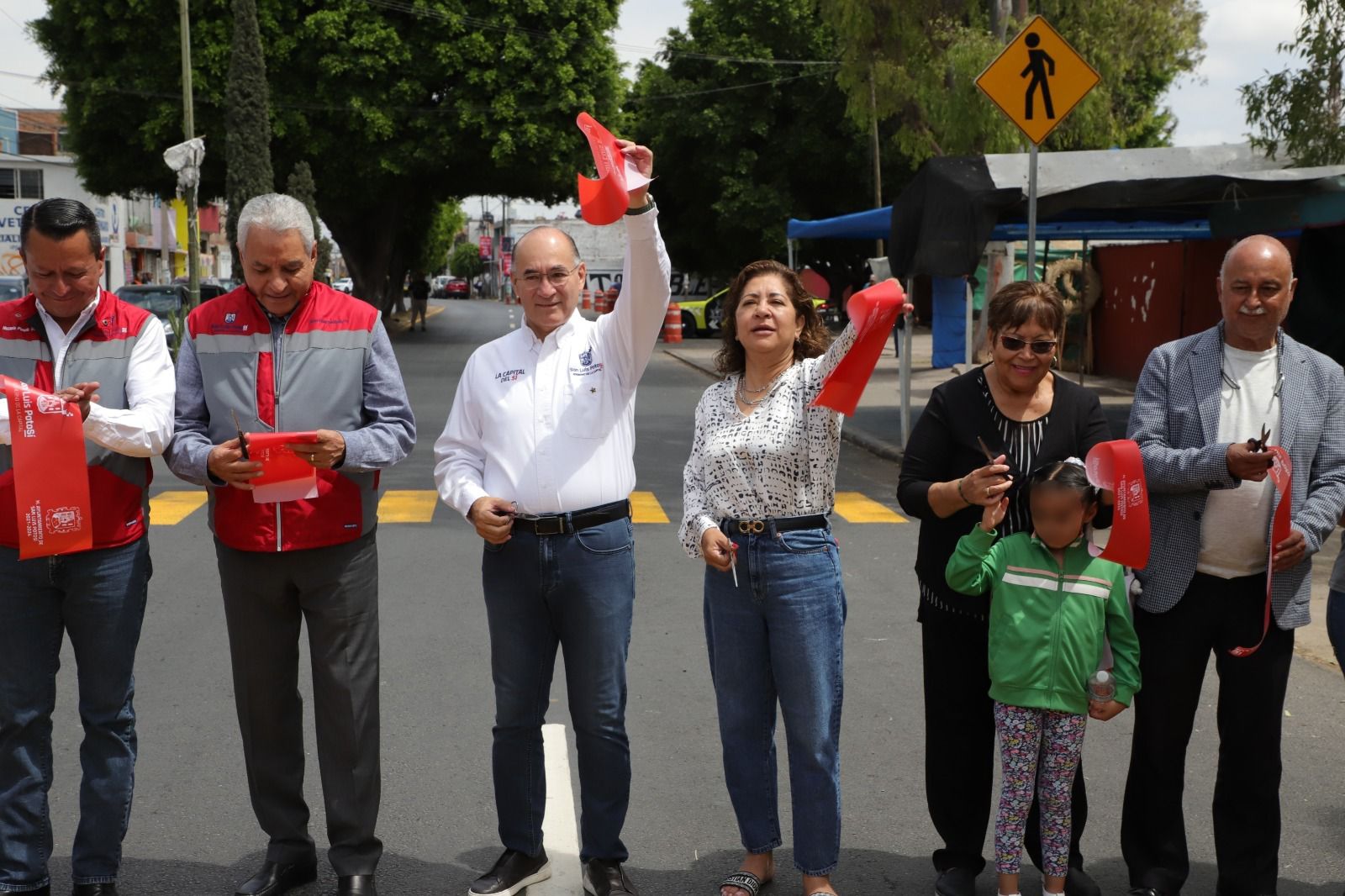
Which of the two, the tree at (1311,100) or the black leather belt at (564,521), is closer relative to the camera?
the black leather belt at (564,521)

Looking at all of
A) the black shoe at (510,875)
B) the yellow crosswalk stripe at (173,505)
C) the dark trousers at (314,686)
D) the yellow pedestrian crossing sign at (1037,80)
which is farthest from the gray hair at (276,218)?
the yellow crosswalk stripe at (173,505)

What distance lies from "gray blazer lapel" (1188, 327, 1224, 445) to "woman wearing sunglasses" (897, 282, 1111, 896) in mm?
271

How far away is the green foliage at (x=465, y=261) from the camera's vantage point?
15584 cm

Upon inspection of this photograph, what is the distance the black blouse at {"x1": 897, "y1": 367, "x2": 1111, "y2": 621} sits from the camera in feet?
12.8

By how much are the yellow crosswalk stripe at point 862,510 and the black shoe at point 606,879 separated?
707 centimetres

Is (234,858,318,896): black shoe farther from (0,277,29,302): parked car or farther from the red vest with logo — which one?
(0,277,29,302): parked car

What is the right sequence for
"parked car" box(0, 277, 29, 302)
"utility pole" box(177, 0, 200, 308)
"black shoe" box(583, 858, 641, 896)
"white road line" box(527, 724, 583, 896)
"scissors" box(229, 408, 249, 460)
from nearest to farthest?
"scissors" box(229, 408, 249, 460) < "black shoe" box(583, 858, 641, 896) < "white road line" box(527, 724, 583, 896) < "parked car" box(0, 277, 29, 302) < "utility pole" box(177, 0, 200, 308)

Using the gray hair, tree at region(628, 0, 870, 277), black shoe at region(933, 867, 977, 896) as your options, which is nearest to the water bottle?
black shoe at region(933, 867, 977, 896)

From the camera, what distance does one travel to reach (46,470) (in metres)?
3.72

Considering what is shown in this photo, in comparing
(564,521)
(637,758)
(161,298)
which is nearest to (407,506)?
(637,758)

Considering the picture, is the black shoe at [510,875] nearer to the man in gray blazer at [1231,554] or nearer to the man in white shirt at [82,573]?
the man in white shirt at [82,573]

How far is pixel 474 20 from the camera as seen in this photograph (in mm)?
36719

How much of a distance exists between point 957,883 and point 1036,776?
0.45 metres

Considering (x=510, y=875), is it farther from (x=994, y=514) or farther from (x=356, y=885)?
(x=994, y=514)
